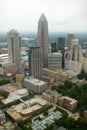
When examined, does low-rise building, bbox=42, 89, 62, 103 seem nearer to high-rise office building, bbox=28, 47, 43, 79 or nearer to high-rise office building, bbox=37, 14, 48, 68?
high-rise office building, bbox=28, 47, 43, 79

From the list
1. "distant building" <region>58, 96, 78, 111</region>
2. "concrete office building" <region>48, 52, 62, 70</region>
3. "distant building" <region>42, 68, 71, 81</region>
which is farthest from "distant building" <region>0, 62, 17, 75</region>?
"distant building" <region>58, 96, 78, 111</region>

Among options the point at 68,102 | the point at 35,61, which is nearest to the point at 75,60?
the point at 35,61

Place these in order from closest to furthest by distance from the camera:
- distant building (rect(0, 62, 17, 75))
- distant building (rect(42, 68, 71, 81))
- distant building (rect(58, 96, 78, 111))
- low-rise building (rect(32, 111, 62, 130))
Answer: low-rise building (rect(32, 111, 62, 130)) < distant building (rect(58, 96, 78, 111)) < distant building (rect(42, 68, 71, 81)) < distant building (rect(0, 62, 17, 75))

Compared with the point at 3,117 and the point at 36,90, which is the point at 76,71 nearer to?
the point at 36,90

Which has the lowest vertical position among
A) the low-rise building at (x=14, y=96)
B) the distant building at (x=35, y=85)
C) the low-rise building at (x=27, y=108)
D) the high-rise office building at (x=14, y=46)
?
the low-rise building at (x=27, y=108)

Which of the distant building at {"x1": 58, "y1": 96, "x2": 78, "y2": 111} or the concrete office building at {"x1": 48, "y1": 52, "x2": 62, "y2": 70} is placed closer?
the distant building at {"x1": 58, "y1": 96, "x2": 78, "y2": 111}

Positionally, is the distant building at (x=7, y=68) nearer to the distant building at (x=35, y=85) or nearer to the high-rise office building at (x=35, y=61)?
the high-rise office building at (x=35, y=61)

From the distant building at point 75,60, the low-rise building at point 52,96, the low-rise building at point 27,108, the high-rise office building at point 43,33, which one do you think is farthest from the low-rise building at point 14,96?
the high-rise office building at point 43,33
